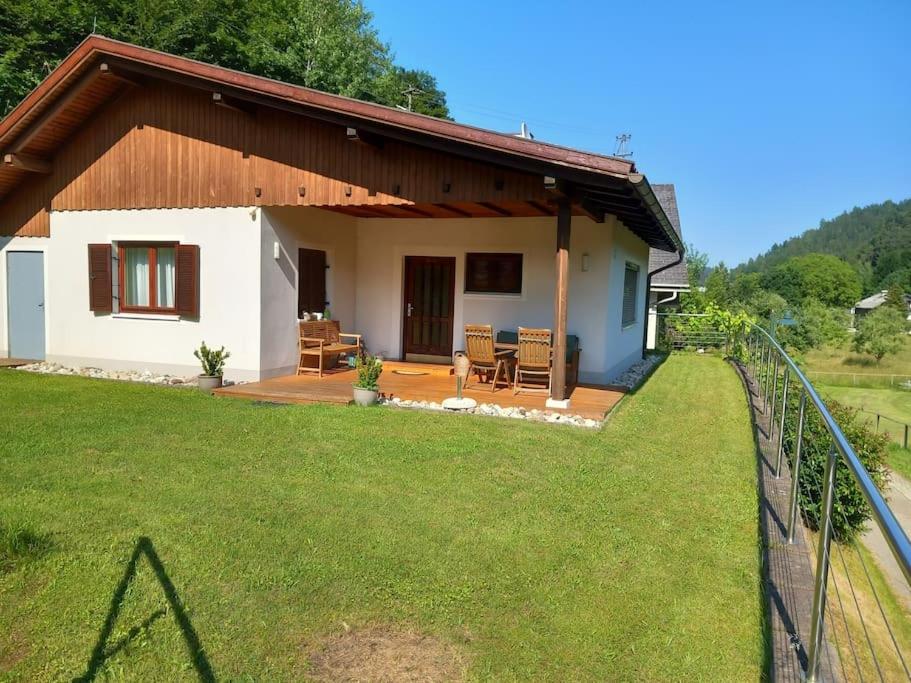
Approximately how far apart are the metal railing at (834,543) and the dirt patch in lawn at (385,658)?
5.04 feet

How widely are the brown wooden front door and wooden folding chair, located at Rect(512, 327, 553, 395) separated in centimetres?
287

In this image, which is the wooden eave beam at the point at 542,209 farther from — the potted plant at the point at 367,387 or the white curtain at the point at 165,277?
the white curtain at the point at 165,277

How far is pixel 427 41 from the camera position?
33.8m

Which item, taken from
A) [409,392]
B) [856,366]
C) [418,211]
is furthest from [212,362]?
[856,366]

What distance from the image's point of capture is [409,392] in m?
8.62

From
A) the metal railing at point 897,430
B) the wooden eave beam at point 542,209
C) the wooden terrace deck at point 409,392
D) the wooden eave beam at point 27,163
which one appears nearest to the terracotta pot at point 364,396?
the wooden terrace deck at point 409,392

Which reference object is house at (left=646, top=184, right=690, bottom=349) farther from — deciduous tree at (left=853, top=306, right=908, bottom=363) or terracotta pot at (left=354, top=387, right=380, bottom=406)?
deciduous tree at (left=853, top=306, right=908, bottom=363)

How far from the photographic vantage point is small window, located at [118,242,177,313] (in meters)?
10.0

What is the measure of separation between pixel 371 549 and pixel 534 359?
5.18m

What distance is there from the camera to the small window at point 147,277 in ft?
32.8

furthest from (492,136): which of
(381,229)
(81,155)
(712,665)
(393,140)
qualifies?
(81,155)

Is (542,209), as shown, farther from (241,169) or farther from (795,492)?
(795,492)

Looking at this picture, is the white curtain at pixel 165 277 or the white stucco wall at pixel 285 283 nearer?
the white stucco wall at pixel 285 283

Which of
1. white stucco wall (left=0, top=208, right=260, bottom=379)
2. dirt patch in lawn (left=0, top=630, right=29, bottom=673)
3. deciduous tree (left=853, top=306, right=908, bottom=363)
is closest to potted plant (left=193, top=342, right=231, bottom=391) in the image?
white stucco wall (left=0, top=208, right=260, bottom=379)
